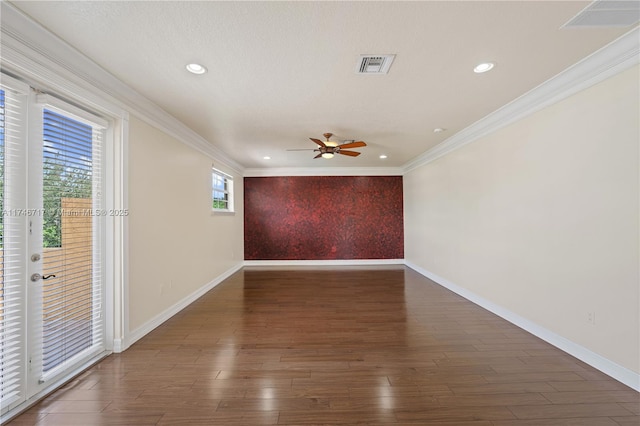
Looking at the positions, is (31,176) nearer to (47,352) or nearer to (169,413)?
(47,352)

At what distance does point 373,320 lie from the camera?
10.3 ft

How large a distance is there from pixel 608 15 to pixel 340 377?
302 cm

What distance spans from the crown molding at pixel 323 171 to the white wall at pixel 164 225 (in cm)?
205

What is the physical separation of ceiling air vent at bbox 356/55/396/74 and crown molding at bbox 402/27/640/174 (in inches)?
61.2

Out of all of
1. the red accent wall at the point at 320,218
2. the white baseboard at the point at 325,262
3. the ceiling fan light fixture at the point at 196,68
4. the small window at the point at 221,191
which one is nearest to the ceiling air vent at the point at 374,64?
the ceiling fan light fixture at the point at 196,68

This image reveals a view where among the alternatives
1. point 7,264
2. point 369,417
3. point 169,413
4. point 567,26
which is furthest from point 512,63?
point 7,264

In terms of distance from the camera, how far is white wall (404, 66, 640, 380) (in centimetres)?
190

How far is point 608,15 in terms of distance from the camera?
1.56 m

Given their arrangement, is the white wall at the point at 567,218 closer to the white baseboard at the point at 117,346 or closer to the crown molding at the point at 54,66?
the crown molding at the point at 54,66

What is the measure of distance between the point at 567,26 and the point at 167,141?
385 centimetres

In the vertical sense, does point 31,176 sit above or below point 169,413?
above

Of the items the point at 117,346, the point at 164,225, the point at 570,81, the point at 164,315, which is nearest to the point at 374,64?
the point at 570,81

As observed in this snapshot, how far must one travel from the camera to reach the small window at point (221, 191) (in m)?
5.03

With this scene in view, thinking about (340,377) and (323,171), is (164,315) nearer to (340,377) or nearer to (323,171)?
(340,377)
